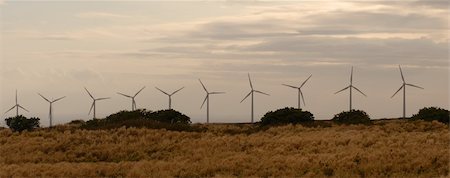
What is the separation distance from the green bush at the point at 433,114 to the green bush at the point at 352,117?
5684 mm

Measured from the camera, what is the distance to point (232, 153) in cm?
4312

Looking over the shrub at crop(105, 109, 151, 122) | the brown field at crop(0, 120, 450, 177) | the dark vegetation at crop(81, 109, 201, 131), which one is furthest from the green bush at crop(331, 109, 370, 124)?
the shrub at crop(105, 109, 151, 122)

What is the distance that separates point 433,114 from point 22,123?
43.3m

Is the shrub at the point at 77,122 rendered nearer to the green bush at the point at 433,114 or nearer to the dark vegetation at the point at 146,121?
the dark vegetation at the point at 146,121

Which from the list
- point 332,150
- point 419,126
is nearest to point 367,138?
point 332,150

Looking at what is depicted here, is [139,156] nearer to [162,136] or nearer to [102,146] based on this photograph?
[102,146]

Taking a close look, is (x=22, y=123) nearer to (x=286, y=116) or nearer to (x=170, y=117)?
(x=170, y=117)

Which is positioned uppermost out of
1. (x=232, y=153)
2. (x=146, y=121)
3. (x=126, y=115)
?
(x=126, y=115)

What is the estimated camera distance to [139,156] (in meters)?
45.6

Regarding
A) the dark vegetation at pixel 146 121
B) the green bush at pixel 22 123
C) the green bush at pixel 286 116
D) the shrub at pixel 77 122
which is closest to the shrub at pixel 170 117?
the dark vegetation at pixel 146 121

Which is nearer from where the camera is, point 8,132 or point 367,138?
point 367,138

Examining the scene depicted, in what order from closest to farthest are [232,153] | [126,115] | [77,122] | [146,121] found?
[232,153], [146,121], [126,115], [77,122]

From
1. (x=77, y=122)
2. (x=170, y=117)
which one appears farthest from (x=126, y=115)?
(x=77, y=122)

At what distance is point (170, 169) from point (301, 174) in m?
7.43
